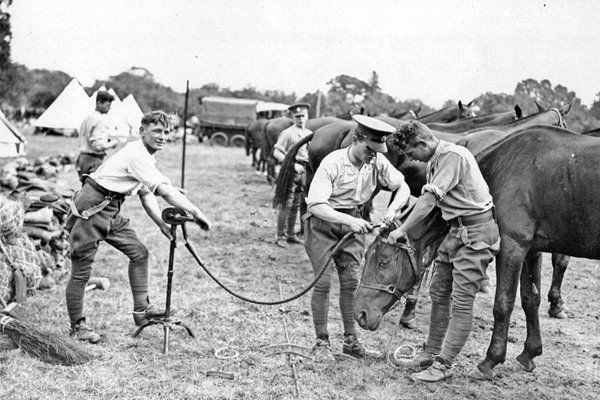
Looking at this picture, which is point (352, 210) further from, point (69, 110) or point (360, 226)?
point (69, 110)

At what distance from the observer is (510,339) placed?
5.10 metres

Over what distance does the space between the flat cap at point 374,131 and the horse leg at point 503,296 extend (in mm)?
1122

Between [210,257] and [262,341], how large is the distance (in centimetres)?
315

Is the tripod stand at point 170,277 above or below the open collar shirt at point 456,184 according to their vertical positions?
below

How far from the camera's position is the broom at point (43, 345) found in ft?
13.4

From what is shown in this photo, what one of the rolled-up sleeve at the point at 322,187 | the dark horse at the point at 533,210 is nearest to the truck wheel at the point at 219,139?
the rolled-up sleeve at the point at 322,187

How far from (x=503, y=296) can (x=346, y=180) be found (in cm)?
144

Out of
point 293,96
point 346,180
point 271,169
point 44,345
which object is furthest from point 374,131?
point 293,96

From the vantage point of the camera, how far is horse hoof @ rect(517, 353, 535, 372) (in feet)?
14.6

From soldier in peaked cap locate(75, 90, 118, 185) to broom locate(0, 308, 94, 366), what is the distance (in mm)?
3329

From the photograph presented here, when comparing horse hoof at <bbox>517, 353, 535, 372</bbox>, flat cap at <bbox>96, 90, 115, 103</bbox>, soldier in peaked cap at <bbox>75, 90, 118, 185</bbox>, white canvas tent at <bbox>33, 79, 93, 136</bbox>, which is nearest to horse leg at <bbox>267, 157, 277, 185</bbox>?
white canvas tent at <bbox>33, 79, 93, 136</bbox>

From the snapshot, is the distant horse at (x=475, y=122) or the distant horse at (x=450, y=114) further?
the distant horse at (x=450, y=114)

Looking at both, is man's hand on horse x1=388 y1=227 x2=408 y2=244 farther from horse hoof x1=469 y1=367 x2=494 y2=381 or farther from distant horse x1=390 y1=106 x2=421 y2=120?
distant horse x1=390 y1=106 x2=421 y2=120

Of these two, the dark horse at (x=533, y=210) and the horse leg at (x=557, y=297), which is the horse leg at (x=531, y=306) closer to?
the dark horse at (x=533, y=210)
